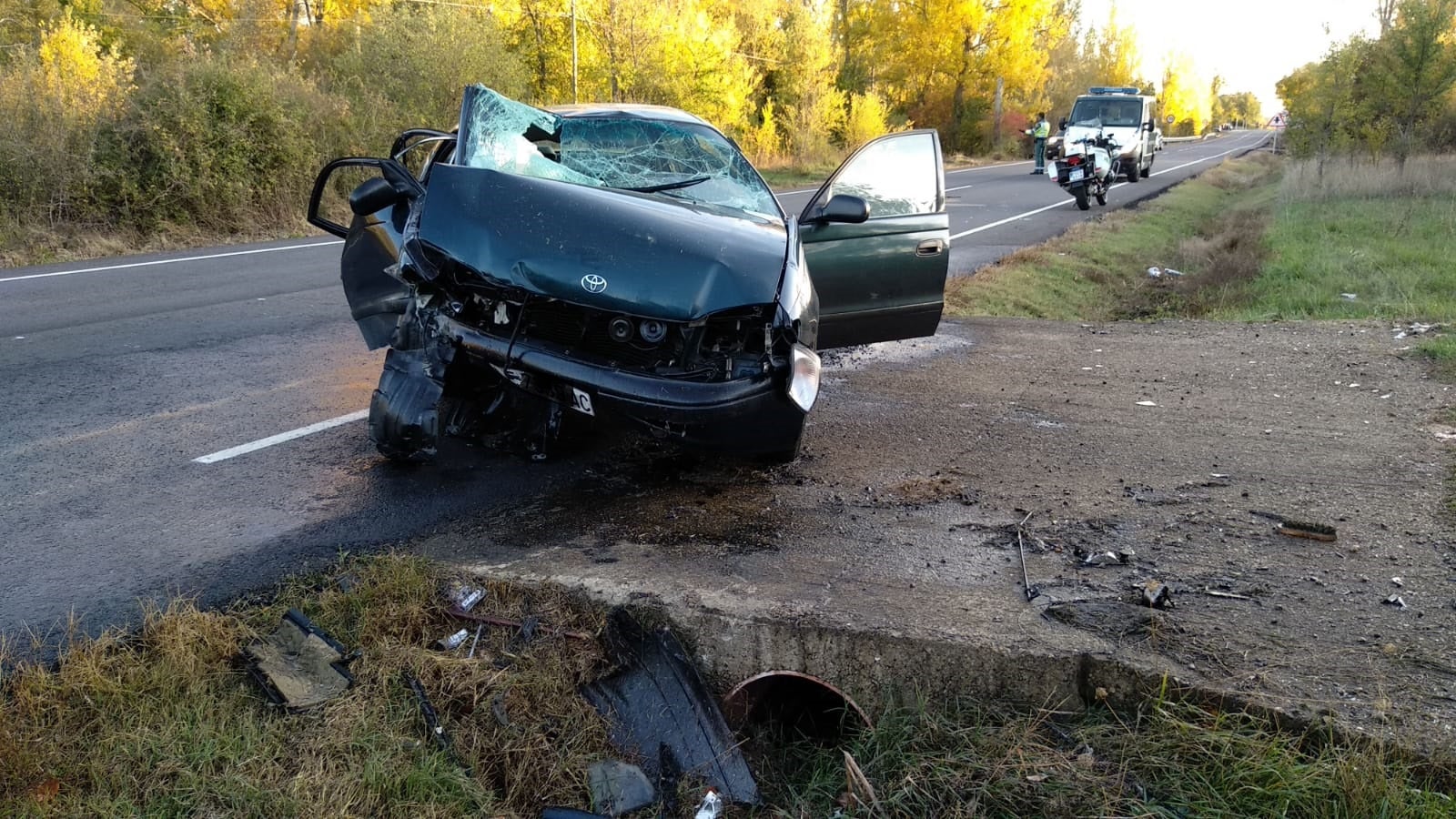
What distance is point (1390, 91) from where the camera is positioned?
786 inches

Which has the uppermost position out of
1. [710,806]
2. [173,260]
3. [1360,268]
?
[173,260]

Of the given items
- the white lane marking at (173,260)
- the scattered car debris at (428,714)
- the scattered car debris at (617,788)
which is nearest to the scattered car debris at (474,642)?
the scattered car debris at (428,714)

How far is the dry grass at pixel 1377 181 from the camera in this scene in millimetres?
18828

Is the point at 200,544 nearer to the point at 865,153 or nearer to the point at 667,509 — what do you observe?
the point at 667,509

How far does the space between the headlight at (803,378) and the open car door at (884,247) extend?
1.88 metres

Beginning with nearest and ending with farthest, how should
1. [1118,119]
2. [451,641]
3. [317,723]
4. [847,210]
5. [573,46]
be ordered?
[317,723] → [451,641] → [847,210] → [1118,119] → [573,46]

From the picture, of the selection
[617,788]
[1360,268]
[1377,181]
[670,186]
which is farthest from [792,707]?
[1377,181]

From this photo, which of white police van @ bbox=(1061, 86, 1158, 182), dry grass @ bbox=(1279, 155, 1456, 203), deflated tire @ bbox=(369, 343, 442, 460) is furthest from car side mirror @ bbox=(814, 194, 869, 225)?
white police van @ bbox=(1061, 86, 1158, 182)

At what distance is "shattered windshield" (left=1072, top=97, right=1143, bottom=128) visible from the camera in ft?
79.5

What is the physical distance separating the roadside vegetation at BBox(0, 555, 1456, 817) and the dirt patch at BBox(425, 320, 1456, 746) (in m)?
0.18

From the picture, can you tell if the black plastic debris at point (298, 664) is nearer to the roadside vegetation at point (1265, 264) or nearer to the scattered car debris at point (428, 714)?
the scattered car debris at point (428, 714)

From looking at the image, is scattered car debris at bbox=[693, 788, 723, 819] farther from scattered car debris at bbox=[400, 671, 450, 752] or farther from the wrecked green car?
the wrecked green car

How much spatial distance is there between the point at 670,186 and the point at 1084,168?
52.5 ft

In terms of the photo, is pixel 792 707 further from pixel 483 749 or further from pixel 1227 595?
pixel 1227 595
